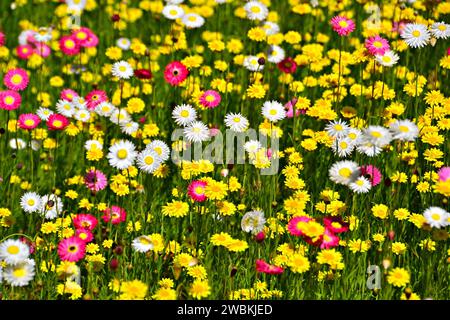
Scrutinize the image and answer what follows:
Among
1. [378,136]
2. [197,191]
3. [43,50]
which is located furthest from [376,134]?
[43,50]

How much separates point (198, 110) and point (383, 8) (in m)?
1.51

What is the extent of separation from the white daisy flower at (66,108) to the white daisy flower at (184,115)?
550 millimetres

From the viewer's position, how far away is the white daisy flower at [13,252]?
8.02 ft

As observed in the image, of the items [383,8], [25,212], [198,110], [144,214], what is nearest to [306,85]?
[198,110]

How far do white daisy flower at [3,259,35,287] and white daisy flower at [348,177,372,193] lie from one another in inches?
48.2

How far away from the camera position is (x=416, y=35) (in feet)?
11.3

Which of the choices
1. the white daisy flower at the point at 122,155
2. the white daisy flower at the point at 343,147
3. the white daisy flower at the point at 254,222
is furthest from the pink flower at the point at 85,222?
the white daisy flower at the point at 343,147

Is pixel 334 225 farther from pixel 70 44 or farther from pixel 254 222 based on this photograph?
pixel 70 44

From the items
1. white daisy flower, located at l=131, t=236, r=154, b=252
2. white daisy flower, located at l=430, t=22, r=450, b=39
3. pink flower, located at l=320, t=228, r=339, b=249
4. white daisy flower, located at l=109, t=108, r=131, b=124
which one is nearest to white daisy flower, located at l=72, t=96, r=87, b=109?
white daisy flower, located at l=109, t=108, r=131, b=124

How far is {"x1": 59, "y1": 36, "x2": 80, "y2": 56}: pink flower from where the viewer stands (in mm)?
3992

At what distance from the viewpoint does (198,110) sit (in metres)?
3.72

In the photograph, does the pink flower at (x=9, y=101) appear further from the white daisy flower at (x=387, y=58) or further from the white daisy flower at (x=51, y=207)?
the white daisy flower at (x=387, y=58)

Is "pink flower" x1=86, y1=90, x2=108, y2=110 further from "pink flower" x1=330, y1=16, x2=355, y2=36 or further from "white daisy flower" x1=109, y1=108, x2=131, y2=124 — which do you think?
"pink flower" x1=330, y1=16, x2=355, y2=36
